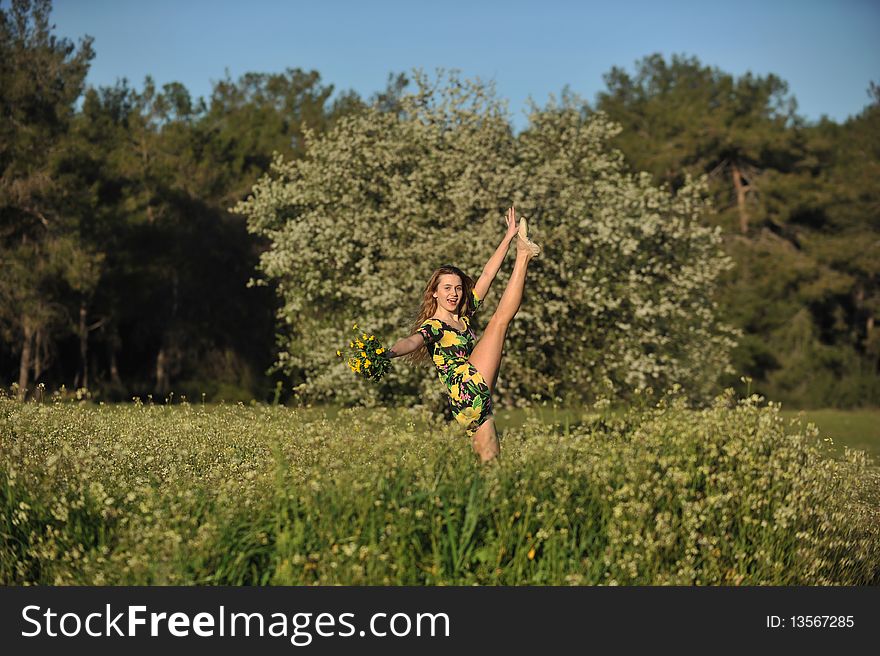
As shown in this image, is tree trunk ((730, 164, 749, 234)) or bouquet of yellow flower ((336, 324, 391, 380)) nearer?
bouquet of yellow flower ((336, 324, 391, 380))

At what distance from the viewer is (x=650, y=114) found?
55750 millimetres

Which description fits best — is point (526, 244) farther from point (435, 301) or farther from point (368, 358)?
point (368, 358)

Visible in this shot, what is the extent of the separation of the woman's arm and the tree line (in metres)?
28.9

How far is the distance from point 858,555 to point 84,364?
37.6 metres

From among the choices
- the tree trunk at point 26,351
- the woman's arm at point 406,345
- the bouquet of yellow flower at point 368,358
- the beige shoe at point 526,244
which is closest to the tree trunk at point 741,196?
the tree trunk at point 26,351

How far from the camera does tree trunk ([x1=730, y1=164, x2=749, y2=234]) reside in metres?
50.7

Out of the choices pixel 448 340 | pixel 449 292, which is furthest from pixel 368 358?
pixel 449 292

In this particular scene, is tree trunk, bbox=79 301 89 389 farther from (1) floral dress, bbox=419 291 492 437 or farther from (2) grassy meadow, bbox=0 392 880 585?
(1) floral dress, bbox=419 291 492 437

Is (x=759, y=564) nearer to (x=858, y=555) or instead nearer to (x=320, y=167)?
(x=858, y=555)

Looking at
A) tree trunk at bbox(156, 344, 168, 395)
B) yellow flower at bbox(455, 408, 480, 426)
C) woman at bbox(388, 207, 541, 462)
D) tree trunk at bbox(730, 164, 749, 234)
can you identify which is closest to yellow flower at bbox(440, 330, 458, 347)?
woman at bbox(388, 207, 541, 462)

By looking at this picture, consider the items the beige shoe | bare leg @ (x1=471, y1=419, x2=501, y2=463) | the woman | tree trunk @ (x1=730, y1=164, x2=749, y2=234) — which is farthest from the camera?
tree trunk @ (x1=730, y1=164, x2=749, y2=234)

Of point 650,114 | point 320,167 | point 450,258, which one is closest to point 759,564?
point 450,258

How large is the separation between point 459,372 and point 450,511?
2095 millimetres

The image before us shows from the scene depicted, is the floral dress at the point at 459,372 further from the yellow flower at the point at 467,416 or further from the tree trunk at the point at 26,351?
the tree trunk at the point at 26,351
